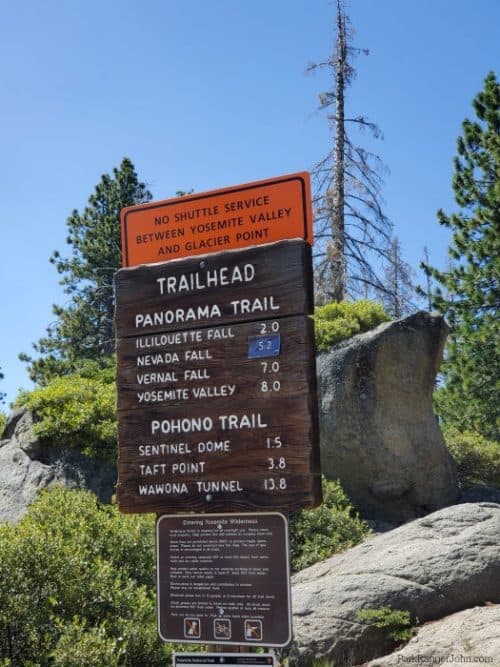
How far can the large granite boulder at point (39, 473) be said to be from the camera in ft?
39.5

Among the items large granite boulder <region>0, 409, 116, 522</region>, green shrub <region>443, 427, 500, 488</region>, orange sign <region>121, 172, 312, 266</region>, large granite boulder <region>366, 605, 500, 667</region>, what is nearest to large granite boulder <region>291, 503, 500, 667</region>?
large granite boulder <region>366, 605, 500, 667</region>

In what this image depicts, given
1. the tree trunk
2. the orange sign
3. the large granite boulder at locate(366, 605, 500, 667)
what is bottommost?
the large granite boulder at locate(366, 605, 500, 667)

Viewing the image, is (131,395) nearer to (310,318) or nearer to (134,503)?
(134,503)

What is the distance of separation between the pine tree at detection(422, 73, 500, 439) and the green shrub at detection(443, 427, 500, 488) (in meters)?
1.72

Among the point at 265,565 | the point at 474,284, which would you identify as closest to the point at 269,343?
the point at 265,565

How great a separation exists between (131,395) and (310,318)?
125cm

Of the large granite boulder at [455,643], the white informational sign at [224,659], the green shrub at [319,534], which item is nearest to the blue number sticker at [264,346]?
the white informational sign at [224,659]

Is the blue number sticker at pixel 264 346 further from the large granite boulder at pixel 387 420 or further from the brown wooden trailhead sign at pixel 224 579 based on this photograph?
the large granite boulder at pixel 387 420

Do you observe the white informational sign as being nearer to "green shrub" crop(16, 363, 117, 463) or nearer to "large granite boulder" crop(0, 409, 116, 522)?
"large granite boulder" crop(0, 409, 116, 522)

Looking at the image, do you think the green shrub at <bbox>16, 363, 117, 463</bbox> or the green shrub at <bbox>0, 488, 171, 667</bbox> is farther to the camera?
the green shrub at <bbox>16, 363, 117, 463</bbox>

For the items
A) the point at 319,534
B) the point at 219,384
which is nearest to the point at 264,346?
the point at 219,384

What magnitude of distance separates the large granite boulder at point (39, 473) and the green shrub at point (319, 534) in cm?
307

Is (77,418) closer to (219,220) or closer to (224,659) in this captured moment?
(219,220)

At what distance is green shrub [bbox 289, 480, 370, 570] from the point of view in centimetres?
979
